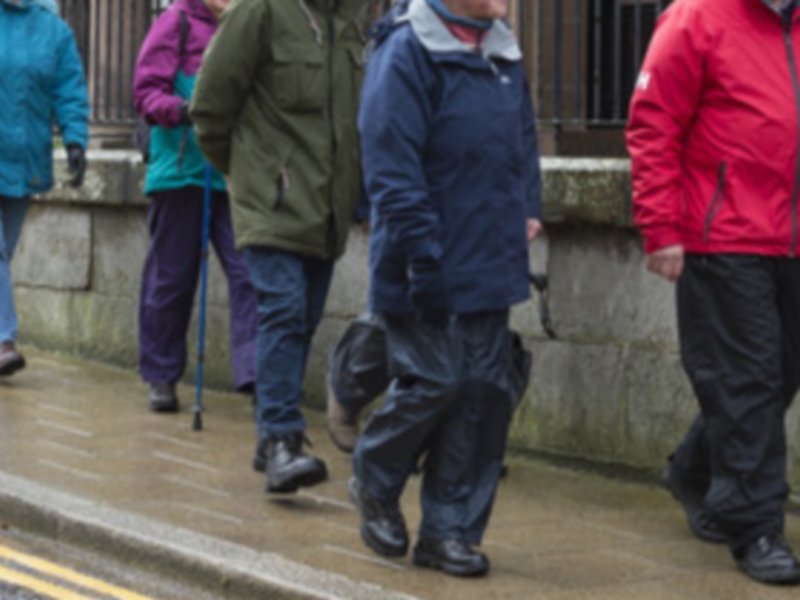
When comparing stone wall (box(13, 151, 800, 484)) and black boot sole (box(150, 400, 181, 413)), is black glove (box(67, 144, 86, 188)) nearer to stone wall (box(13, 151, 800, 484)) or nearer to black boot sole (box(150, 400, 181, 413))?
black boot sole (box(150, 400, 181, 413))

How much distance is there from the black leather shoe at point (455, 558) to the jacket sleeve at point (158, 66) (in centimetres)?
343

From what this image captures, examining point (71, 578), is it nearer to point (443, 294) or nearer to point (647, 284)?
point (443, 294)

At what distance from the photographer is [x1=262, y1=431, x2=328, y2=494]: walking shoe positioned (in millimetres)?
7672

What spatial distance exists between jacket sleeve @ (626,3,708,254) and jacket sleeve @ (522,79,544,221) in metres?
0.28

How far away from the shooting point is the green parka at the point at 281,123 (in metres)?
7.95

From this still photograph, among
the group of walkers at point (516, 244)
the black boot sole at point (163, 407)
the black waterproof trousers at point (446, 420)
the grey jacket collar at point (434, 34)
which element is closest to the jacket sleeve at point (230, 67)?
the group of walkers at point (516, 244)


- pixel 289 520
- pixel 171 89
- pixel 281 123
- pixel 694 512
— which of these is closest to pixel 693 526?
pixel 694 512

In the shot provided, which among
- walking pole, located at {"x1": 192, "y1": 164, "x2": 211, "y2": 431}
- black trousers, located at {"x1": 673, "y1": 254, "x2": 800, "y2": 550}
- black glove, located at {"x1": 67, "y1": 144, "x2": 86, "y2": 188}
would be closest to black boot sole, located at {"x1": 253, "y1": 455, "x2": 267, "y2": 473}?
walking pole, located at {"x1": 192, "y1": 164, "x2": 211, "y2": 431}

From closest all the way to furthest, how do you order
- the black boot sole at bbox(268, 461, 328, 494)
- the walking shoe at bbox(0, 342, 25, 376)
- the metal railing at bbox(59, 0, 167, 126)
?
the black boot sole at bbox(268, 461, 328, 494) < the walking shoe at bbox(0, 342, 25, 376) < the metal railing at bbox(59, 0, 167, 126)

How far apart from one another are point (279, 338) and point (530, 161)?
4.75ft

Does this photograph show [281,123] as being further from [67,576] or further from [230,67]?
[67,576]

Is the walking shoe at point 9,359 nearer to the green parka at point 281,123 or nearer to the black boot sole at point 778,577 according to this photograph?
the green parka at point 281,123

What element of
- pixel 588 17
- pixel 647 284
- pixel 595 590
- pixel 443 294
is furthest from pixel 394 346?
pixel 588 17

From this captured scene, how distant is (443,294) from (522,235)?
0.35 metres
